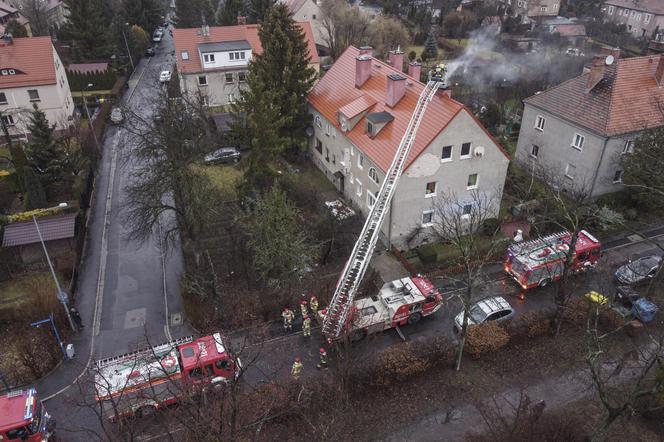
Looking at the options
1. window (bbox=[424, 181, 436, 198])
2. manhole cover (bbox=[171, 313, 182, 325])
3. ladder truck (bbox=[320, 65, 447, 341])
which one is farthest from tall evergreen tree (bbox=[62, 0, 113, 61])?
window (bbox=[424, 181, 436, 198])

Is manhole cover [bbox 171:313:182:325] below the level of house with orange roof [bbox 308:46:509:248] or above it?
below

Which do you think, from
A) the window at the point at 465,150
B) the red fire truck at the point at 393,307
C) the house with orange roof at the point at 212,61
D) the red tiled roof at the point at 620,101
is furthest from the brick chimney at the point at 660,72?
the house with orange roof at the point at 212,61

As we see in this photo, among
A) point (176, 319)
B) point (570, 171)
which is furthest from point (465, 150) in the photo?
point (176, 319)

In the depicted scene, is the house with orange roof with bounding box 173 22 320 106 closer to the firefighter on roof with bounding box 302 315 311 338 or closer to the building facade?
the firefighter on roof with bounding box 302 315 311 338

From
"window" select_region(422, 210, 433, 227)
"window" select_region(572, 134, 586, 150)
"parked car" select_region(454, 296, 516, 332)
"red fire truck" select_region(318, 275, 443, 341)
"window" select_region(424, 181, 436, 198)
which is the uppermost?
"window" select_region(572, 134, 586, 150)

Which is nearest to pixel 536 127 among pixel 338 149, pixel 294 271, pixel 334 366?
pixel 338 149

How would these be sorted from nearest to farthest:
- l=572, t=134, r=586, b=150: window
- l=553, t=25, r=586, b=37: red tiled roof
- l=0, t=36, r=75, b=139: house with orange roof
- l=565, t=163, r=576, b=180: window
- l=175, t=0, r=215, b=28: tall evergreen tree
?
1. l=572, t=134, r=586, b=150: window
2. l=565, t=163, r=576, b=180: window
3. l=0, t=36, r=75, b=139: house with orange roof
4. l=175, t=0, r=215, b=28: tall evergreen tree
5. l=553, t=25, r=586, b=37: red tiled roof

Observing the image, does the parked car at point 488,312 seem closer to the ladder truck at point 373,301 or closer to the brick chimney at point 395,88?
the ladder truck at point 373,301
